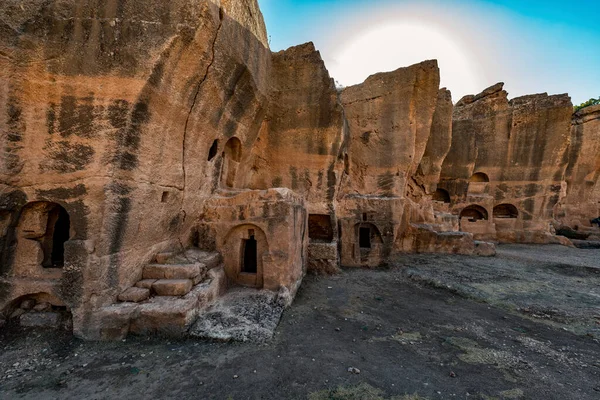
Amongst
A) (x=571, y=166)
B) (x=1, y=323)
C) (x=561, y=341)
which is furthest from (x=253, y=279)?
(x=571, y=166)

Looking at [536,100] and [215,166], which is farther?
[536,100]

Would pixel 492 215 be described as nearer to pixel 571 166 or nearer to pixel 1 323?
pixel 571 166

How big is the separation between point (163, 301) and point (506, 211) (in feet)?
66.2

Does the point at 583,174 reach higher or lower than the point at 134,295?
higher

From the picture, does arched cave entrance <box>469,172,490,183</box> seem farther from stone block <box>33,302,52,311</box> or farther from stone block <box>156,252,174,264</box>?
stone block <box>33,302,52,311</box>

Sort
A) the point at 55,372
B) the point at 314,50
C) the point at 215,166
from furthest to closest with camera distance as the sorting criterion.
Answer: the point at 314,50, the point at 215,166, the point at 55,372

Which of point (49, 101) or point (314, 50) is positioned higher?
point (314, 50)

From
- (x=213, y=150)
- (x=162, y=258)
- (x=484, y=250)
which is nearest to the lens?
(x=162, y=258)

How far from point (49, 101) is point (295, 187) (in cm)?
628

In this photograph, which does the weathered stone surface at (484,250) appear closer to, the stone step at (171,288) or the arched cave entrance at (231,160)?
the arched cave entrance at (231,160)

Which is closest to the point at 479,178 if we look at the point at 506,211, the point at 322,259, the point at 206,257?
the point at 506,211

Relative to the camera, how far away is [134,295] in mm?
4309

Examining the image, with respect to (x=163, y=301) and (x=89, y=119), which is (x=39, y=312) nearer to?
(x=163, y=301)

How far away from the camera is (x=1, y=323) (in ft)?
13.3
